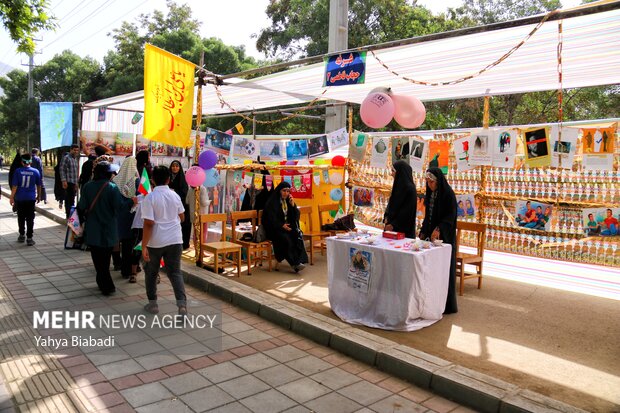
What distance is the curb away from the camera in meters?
3.18

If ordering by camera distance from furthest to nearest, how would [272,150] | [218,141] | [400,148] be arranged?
[272,150] < [218,141] < [400,148]

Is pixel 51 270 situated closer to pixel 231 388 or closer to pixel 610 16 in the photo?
pixel 231 388

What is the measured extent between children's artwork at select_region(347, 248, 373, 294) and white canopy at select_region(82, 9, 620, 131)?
241cm

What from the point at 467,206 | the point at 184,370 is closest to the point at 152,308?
the point at 184,370

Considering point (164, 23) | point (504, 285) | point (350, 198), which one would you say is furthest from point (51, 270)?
point (164, 23)

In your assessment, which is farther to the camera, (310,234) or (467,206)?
(310,234)

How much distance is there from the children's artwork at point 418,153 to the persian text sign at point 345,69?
2469mm

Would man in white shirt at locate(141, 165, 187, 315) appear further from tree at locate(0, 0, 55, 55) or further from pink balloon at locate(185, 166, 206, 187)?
tree at locate(0, 0, 55, 55)

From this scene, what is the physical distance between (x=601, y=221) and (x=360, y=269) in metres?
3.29

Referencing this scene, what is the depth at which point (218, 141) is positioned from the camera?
823cm

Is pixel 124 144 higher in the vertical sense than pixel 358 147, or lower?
higher

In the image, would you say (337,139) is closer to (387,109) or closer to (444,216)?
(387,109)

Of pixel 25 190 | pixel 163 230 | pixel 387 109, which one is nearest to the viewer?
pixel 163 230

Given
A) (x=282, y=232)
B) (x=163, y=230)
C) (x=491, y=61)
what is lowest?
(x=282, y=232)
